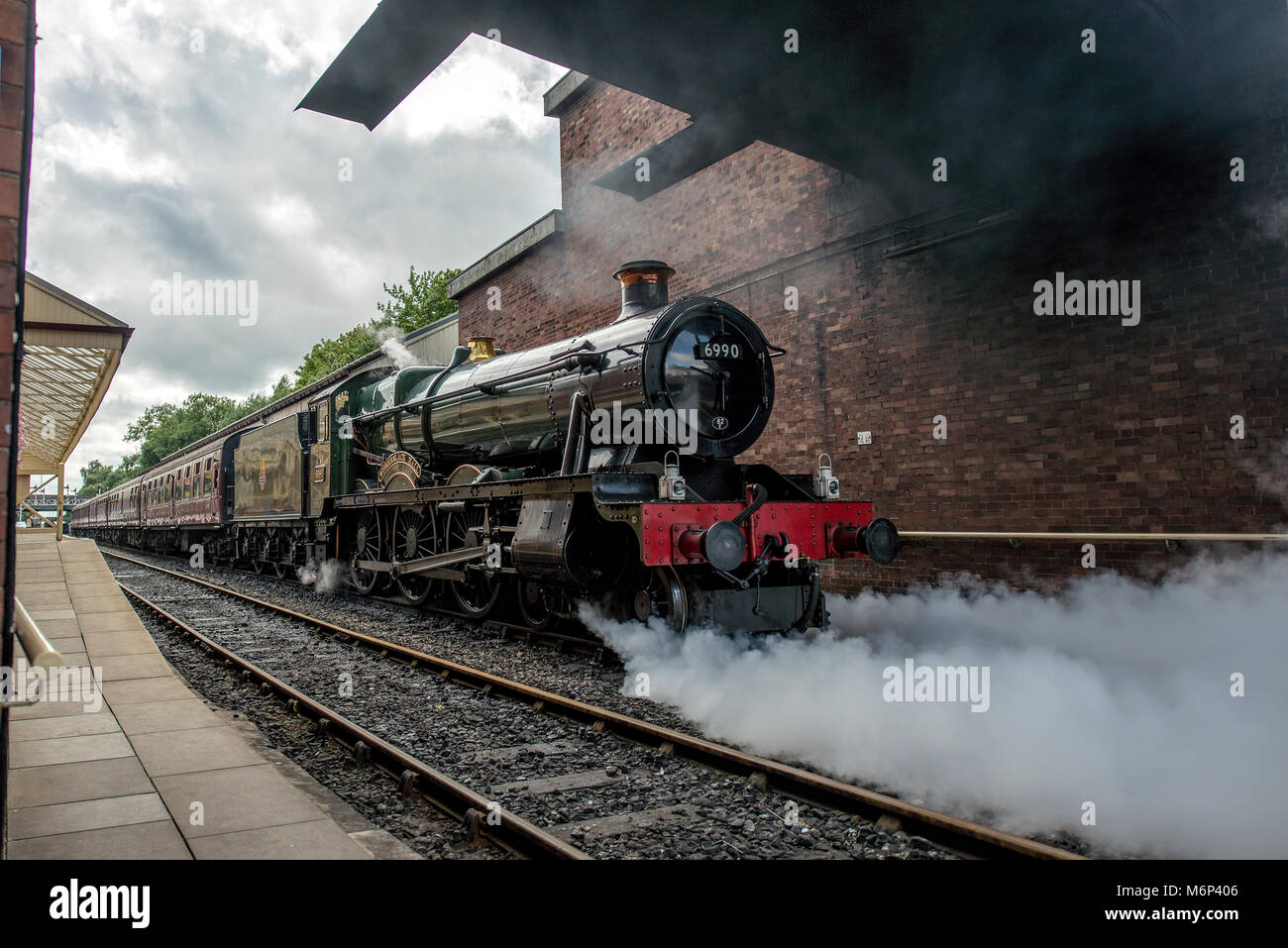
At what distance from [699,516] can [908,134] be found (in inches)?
157

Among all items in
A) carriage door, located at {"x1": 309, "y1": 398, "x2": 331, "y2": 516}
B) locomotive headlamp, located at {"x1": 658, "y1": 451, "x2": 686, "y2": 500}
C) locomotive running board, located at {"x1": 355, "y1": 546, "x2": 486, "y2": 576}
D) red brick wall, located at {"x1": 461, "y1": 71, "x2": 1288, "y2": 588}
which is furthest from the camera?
carriage door, located at {"x1": 309, "y1": 398, "x2": 331, "y2": 516}

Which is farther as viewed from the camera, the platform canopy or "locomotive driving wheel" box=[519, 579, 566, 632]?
"locomotive driving wheel" box=[519, 579, 566, 632]

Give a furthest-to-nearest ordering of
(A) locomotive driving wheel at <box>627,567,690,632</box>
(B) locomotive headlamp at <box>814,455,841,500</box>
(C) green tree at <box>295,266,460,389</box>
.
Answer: (C) green tree at <box>295,266,460,389</box> < (B) locomotive headlamp at <box>814,455,841,500</box> < (A) locomotive driving wheel at <box>627,567,690,632</box>

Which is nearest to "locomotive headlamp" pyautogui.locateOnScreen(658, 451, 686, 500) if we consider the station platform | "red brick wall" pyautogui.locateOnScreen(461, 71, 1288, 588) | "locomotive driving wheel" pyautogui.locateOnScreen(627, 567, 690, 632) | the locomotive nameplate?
"locomotive driving wheel" pyautogui.locateOnScreen(627, 567, 690, 632)

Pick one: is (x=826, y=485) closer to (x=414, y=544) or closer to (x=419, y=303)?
(x=414, y=544)

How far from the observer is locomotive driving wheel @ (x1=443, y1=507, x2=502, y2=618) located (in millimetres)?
7842

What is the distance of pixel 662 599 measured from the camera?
6.25 meters

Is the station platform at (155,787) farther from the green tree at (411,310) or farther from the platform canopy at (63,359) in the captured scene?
the green tree at (411,310)

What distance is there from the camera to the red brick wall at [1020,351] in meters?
5.99

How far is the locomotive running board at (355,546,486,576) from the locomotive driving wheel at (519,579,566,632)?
537mm

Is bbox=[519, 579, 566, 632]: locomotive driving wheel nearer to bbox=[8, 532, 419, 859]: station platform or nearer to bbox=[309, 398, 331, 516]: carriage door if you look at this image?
bbox=[8, 532, 419, 859]: station platform

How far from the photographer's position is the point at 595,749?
4262 millimetres

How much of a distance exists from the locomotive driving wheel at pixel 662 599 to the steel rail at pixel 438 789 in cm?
224
